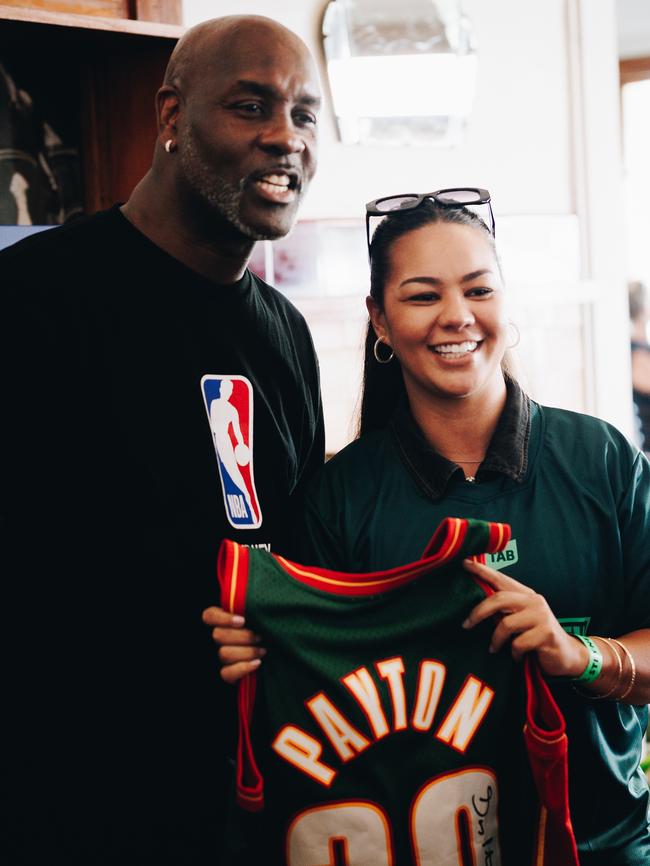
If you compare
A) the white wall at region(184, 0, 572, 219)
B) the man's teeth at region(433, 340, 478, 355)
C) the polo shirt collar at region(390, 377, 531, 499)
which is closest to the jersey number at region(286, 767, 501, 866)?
the polo shirt collar at region(390, 377, 531, 499)

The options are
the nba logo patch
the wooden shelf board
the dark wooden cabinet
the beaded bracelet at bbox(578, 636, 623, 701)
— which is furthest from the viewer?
the dark wooden cabinet

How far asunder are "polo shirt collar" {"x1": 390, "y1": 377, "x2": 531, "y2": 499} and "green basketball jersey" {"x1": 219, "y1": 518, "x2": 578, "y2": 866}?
0.19m

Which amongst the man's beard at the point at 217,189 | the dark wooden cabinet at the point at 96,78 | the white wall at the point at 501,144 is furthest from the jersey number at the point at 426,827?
the white wall at the point at 501,144

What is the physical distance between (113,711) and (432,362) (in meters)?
0.73

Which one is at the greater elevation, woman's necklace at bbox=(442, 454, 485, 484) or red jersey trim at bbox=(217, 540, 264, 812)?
woman's necklace at bbox=(442, 454, 485, 484)

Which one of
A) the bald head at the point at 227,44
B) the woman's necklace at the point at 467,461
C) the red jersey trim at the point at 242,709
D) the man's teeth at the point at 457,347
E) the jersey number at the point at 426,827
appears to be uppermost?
the bald head at the point at 227,44

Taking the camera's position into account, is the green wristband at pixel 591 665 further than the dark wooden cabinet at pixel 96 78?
No

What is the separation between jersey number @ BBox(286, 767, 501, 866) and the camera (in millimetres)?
1209

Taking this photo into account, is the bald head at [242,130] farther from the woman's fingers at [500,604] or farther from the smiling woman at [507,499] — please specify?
the woman's fingers at [500,604]

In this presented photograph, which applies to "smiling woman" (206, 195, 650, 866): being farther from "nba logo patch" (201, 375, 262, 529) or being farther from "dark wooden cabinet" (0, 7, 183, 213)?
"dark wooden cabinet" (0, 7, 183, 213)

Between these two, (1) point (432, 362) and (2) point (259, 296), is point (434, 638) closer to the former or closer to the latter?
(1) point (432, 362)

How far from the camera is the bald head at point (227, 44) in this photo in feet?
5.17

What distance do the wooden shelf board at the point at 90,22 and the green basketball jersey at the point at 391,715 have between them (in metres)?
1.24

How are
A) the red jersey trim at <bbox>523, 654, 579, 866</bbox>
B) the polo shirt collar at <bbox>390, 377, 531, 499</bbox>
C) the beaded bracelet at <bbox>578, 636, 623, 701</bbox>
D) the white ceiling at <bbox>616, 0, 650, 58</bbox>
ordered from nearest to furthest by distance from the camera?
the red jersey trim at <bbox>523, 654, 579, 866</bbox>
the beaded bracelet at <bbox>578, 636, 623, 701</bbox>
the polo shirt collar at <bbox>390, 377, 531, 499</bbox>
the white ceiling at <bbox>616, 0, 650, 58</bbox>
